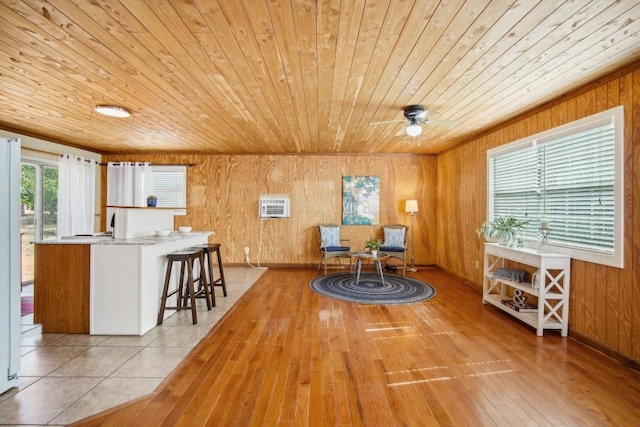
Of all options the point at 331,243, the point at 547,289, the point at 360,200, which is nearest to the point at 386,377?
the point at 547,289

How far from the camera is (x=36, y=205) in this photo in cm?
455

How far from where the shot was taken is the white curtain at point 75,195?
15.5 ft

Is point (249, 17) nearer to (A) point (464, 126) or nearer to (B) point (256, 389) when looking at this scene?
(B) point (256, 389)

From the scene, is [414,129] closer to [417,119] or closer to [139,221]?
[417,119]

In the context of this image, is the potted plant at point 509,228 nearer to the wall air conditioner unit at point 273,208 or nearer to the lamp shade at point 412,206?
the lamp shade at point 412,206

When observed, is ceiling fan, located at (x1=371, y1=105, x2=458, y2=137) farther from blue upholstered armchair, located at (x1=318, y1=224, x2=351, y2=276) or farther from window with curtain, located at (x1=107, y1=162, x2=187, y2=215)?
window with curtain, located at (x1=107, y1=162, x2=187, y2=215)

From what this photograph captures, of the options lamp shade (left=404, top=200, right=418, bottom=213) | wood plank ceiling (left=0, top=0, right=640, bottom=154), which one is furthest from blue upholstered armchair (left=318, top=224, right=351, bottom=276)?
wood plank ceiling (left=0, top=0, right=640, bottom=154)

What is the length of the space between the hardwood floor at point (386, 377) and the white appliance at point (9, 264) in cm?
79

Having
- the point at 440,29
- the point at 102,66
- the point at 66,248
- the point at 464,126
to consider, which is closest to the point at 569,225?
the point at 464,126

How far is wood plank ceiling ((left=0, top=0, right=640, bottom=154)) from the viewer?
164 centimetres

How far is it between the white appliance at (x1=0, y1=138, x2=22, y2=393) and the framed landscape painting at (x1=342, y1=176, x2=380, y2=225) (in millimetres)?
4670

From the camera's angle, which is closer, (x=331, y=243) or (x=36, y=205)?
(x=36, y=205)

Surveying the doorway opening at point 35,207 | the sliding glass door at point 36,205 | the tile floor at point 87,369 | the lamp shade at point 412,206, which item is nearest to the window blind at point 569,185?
the lamp shade at point 412,206

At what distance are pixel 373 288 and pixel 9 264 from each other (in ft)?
12.7
